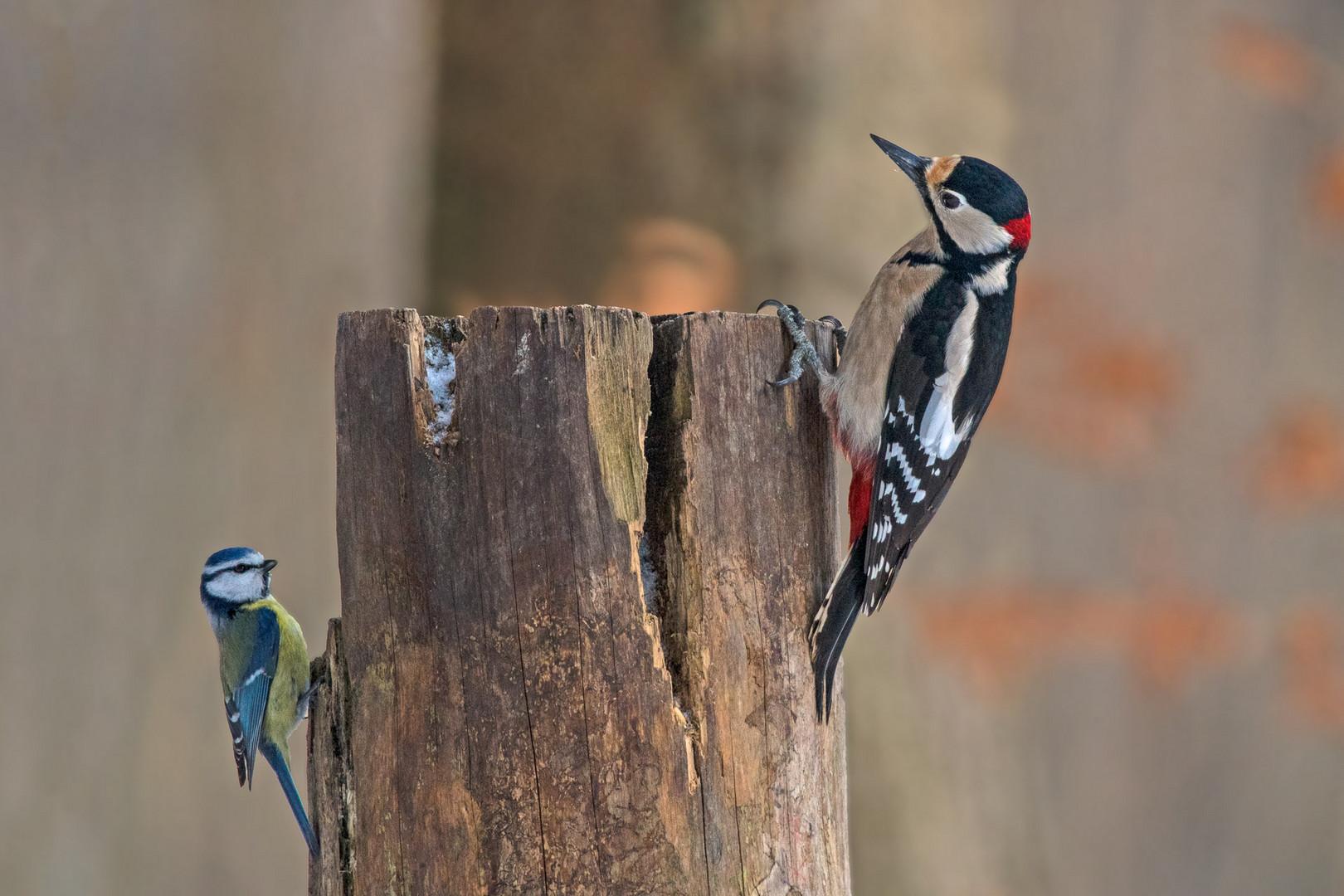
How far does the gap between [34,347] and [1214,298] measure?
4.00 metres

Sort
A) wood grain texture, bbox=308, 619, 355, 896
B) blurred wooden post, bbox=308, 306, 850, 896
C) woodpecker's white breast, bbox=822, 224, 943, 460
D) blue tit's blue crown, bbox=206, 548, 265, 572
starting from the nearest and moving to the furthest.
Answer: blurred wooden post, bbox=308, 306, 850, 896, wood grain texture, bbox=308, 619, 355, 896, woodpecker's white breast, bbox=822, 224, 943, 460, blue tit's blue crown, bbox=206, 548, 265, 572

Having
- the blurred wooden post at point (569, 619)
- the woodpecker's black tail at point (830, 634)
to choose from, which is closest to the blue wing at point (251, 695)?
the blurred wooden post at point (569, 619)

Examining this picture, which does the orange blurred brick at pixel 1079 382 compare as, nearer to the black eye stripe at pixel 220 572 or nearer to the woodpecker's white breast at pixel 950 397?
the woodpecker's white breast at pixel 950 397

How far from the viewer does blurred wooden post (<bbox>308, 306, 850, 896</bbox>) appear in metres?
1.64

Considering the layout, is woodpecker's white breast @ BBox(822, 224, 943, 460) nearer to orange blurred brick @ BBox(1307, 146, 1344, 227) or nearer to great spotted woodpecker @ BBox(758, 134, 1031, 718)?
great spotted woodpecker @ BBox(758, 134, 1031, 718)

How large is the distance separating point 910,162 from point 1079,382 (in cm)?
196

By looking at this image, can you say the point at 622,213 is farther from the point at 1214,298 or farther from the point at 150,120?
the point at 1214,298

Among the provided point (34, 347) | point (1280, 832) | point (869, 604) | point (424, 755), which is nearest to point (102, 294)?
point (34, 347)

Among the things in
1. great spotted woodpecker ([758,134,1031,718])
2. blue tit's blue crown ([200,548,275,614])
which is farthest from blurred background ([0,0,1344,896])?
great spotted woodpecker ([758,134,1031,718])

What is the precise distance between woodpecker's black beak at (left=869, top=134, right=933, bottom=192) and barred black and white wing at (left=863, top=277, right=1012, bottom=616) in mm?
290

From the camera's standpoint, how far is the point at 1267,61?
443 centimetres

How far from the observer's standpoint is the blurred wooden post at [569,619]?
5.37 feet

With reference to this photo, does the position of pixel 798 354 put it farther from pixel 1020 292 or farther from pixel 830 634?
pixel 1020 292

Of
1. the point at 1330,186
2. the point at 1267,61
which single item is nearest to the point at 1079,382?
the point at 1330,186
